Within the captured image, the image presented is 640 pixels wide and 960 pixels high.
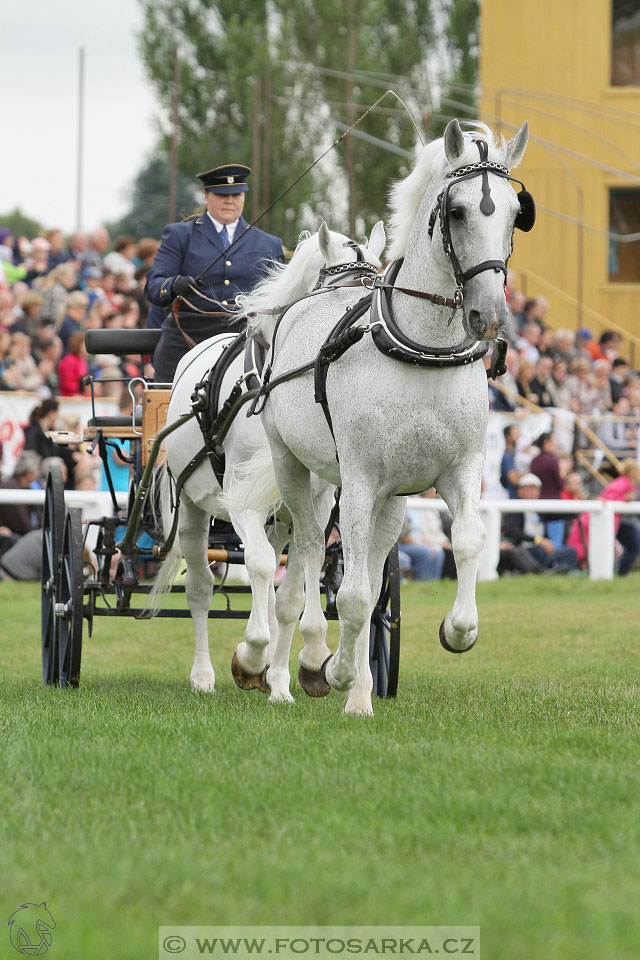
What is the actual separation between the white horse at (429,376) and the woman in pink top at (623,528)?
11.2 m

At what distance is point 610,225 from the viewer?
29.0 metres

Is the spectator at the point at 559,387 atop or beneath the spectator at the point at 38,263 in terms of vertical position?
beneath

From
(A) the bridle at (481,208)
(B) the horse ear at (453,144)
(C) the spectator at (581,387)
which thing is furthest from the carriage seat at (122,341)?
(C) the spectator at (581,387)

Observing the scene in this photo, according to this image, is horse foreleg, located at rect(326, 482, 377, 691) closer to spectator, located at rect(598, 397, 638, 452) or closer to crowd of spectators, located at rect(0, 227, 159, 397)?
crowd of spectators, located at rect(0, 227, 159, 397)

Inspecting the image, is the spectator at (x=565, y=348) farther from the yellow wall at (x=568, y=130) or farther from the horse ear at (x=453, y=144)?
the horse ear at (x=453, y=144)

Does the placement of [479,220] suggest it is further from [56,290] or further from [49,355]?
[56,290]

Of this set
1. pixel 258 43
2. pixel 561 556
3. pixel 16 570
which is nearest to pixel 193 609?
pixel 16 570

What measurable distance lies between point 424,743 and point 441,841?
49.5 inches

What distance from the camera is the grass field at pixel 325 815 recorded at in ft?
10.4

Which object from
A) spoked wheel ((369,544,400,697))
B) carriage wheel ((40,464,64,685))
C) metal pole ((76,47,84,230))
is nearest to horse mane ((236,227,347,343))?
spoked wheel ((369,544,400,697))

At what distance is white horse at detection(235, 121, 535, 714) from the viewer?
16.8ft

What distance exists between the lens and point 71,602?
7.23 m

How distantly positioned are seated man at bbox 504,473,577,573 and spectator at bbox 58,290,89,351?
5.26 meters

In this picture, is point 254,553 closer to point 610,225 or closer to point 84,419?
point 84,419
